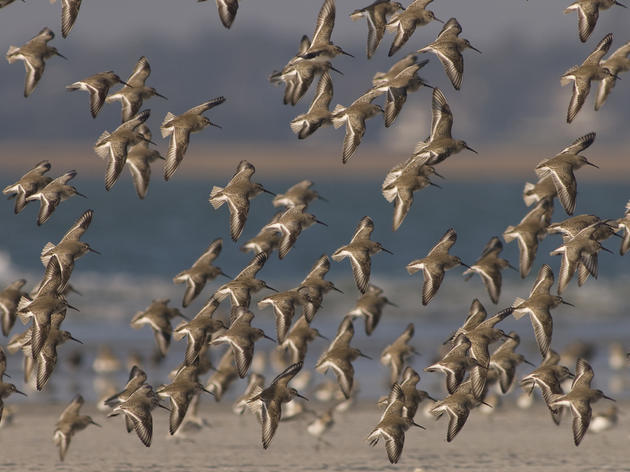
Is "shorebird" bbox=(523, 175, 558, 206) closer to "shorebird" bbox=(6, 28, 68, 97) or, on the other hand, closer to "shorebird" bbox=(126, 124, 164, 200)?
"shorebird" bbox=(126, 124, 164, 200)

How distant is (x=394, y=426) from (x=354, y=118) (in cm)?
273

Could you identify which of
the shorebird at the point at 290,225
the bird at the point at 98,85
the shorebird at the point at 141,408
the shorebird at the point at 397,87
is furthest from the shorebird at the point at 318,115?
the shorebird at the point at 141,408

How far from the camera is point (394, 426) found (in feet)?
40.5

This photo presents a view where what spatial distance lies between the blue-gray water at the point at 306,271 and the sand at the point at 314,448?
Result: 9.42ft

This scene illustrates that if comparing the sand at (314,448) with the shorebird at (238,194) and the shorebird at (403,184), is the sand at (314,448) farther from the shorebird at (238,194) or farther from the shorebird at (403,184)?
the shorebird at (238,194)

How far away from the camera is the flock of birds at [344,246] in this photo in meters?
11.9

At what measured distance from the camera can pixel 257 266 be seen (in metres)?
12.5

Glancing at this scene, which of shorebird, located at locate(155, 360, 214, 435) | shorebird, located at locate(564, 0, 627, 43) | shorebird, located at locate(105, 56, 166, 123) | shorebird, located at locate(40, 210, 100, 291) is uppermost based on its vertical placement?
shorebird, located at locate(564, 0, 627, 43)

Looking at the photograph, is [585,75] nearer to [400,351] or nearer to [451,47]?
[451,47]

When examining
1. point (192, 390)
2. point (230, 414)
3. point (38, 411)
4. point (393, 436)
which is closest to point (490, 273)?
point (393, 436)

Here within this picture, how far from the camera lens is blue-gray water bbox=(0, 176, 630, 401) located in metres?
27.3

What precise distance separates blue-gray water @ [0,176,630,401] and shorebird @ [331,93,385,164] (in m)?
8.68

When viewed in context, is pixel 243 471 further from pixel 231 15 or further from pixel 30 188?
pixel 231 15

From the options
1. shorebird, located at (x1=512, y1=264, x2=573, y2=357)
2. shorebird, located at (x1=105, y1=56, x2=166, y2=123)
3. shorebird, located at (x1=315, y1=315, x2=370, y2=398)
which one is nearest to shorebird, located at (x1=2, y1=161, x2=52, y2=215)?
shorebird, located at (x1=105, y1=56, x2=166, y2=123)
